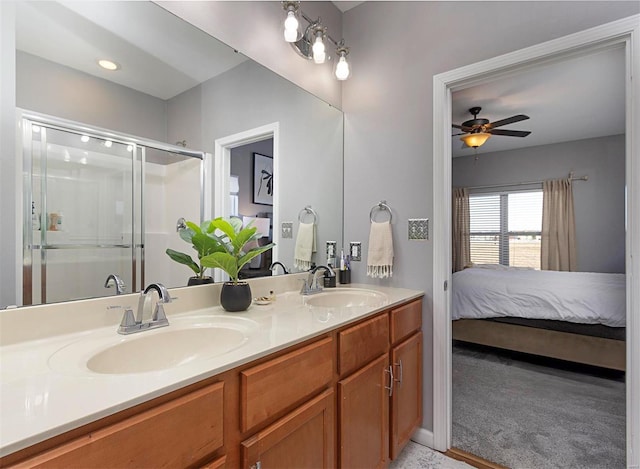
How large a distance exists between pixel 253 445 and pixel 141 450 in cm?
31

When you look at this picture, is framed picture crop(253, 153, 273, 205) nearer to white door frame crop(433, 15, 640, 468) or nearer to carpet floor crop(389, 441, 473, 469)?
white door frame crop(433, 15, 640, 468)

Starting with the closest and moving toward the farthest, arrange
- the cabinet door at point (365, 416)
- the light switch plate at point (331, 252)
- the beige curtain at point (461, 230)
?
the cabinet door at point (365, 416) < the light switch plate at point (331, 252) < the beige curtain at point (461, 230)

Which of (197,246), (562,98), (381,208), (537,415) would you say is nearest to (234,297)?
(197,246)

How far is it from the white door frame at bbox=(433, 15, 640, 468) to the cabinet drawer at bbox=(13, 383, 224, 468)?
54.3 inches

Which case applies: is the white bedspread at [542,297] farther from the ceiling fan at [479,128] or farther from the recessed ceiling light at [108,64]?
the recessed ceiling light at [108,64]

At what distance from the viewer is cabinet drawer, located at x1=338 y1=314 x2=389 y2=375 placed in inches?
48.1

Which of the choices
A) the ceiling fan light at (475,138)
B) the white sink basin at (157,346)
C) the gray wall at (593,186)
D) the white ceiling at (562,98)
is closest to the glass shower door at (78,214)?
the white sink basin at (157,346)

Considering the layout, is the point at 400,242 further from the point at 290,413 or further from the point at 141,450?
the point at 141,450

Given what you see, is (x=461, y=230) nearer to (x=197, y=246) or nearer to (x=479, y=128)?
(x=479, y=128)

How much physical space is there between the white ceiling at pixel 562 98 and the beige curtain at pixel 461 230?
51.7 inches

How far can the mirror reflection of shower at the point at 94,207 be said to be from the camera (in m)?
1.01

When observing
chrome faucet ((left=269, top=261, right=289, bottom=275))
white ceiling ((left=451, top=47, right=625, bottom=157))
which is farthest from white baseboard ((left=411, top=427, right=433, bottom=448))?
white ceiling ((left=451, top=47, right=625, bottom=157))

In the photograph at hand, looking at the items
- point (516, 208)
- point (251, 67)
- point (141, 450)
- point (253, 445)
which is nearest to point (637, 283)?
point (253, 445)

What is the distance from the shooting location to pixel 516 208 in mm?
5242
